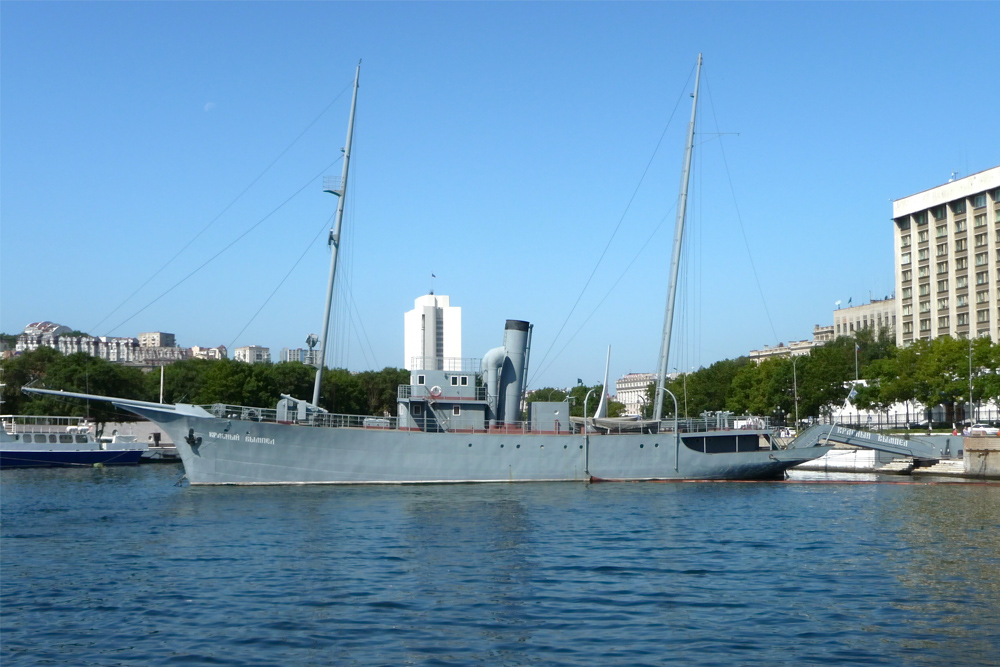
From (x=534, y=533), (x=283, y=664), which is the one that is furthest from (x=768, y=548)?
(x=283, y=664)

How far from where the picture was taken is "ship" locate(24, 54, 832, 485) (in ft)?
124

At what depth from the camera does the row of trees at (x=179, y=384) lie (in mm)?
75688

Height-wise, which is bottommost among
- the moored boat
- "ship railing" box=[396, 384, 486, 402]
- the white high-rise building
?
the moored boat

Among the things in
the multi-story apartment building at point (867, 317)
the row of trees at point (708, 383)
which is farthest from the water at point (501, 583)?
the multi-story apartment building at point (867, 317)

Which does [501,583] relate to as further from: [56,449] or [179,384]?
[179,384]

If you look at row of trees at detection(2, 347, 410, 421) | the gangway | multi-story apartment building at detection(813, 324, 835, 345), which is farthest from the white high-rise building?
multi-story apartment building at detection(813, 324, 835, 345)

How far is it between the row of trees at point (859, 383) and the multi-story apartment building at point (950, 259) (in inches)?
323

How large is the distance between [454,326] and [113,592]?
4559cm

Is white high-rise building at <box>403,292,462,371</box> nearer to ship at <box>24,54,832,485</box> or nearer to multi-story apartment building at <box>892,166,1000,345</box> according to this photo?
ship at <box>24,54,832,485</box>

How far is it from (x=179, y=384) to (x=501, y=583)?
3145 inches

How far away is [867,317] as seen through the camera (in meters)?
150

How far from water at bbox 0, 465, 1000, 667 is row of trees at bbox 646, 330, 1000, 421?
126ft

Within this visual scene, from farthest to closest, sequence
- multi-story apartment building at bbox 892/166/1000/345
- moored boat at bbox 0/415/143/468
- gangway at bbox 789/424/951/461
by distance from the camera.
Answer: multi-story apartment building at bbox 892/166/1000/345
moored boat at bbox 0/415/143/468
gangway at bbox 789/424/951/461

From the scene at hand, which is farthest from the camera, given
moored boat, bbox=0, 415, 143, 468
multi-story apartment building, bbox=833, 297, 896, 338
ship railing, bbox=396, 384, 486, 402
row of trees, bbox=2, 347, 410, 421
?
multi-story apartment building, bbox=833, 297, 896, 338
